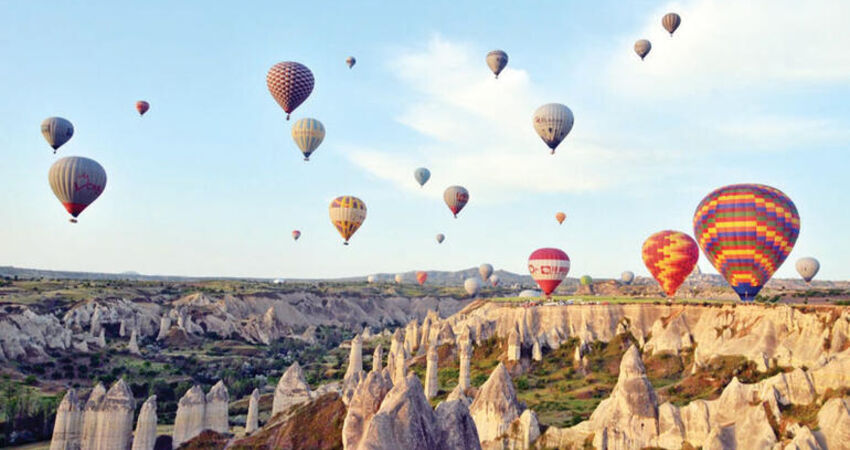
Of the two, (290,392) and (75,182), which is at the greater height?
(75,182)

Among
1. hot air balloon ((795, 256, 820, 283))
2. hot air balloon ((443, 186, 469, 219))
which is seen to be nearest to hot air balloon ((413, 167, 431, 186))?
hot air balloon ((443, 186, 469, 219))

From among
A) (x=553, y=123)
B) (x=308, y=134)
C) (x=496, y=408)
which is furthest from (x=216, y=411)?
(x=553, y=123)

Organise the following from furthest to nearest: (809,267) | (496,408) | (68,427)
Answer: (809,267) < (68,427) < (496,408)

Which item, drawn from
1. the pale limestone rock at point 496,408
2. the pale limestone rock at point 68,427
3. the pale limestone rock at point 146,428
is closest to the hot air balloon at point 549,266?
the pale limestone rock at point 496,408

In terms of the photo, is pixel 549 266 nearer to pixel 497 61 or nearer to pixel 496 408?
pixel 497 61

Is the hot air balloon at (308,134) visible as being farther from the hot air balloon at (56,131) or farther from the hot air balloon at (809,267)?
the hot air balloon at (809,267)

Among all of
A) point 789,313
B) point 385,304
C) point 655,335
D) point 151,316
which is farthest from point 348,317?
point 789,313

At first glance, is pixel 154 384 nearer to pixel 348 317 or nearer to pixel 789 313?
pixel 789 313
